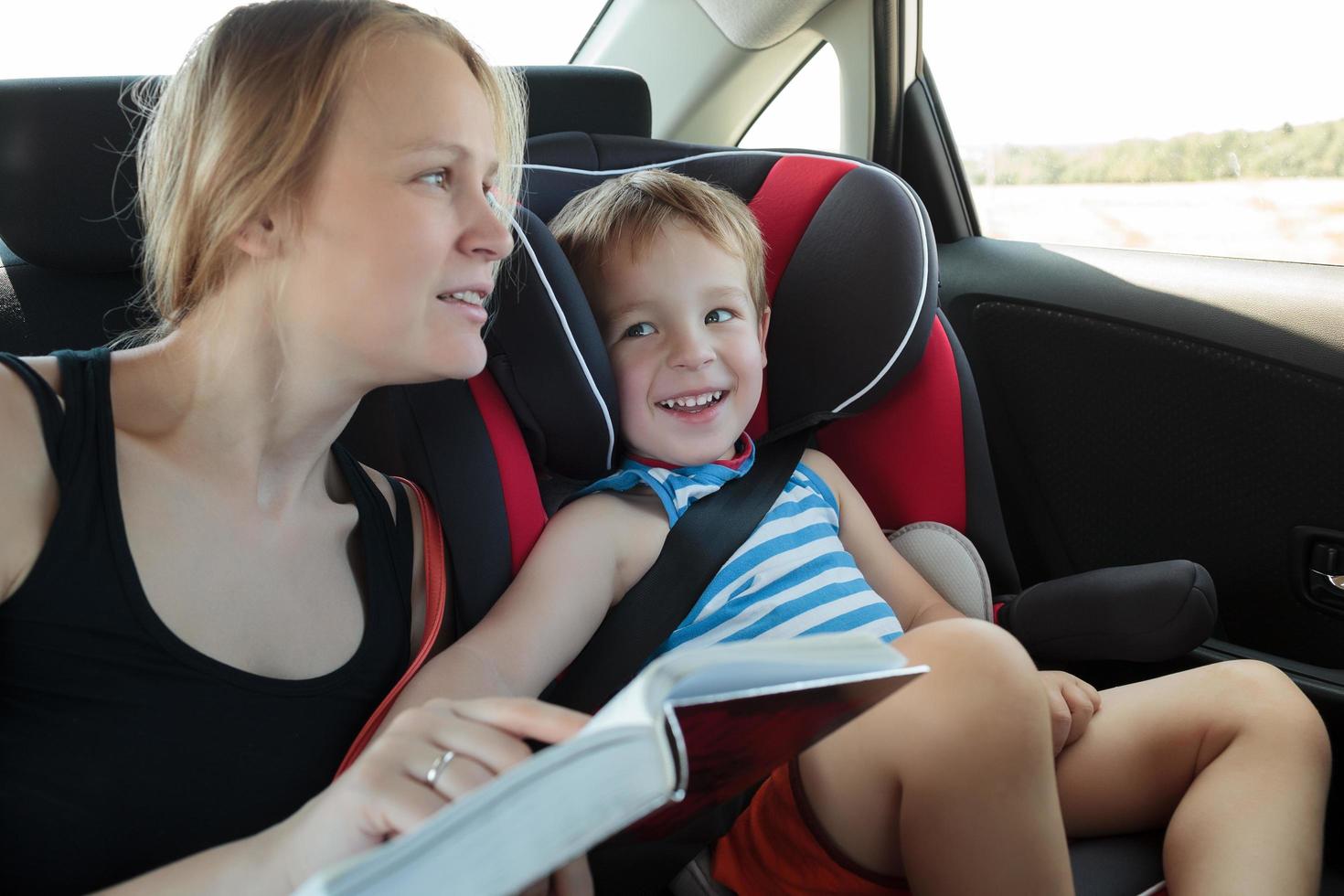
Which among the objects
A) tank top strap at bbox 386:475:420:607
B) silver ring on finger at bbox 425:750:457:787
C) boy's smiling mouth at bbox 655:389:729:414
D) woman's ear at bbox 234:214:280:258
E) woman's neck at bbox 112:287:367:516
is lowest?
tank top strap at bbox 386:475:420:607

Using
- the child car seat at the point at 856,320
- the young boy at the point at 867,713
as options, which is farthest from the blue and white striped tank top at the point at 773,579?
the child car seat at the point at 856,320

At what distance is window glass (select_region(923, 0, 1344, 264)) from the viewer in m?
1.65

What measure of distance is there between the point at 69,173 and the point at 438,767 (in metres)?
0.94

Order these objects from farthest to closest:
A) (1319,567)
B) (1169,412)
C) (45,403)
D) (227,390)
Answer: (1169,412) < (1319,567) < (227,390) < (45,403)

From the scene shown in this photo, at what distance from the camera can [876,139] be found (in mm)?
2129

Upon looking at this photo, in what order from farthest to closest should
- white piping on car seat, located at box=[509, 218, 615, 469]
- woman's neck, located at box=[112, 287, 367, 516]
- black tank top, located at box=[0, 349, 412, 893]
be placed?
white piping on car seat, located at box=[509, 218, 615, 469], woman's neck, located at box=[112, 287, 367, 516], black tank top, located at box=[0, 349, 412, 893]

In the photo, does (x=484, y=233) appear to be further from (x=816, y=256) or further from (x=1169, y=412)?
(x=1169, y=412)

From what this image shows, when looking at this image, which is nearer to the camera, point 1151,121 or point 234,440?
point 234,440

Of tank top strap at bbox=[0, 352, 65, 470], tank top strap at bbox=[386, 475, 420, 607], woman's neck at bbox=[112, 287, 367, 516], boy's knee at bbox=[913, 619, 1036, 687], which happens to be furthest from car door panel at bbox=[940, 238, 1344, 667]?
tank top strap at bbox=[0, 352, 65, 470]

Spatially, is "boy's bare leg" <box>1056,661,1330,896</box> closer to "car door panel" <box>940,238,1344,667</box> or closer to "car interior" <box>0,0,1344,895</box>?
"car interior" <box>0,0,1344,895</box>

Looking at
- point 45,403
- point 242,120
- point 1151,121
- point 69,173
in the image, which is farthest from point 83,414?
point 1151,121

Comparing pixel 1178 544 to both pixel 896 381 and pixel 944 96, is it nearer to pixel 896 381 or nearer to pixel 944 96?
pixel 896 381

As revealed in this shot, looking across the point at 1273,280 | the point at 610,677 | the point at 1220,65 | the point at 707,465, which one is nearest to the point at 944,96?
the point at 1220,65

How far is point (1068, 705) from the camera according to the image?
121 cm
